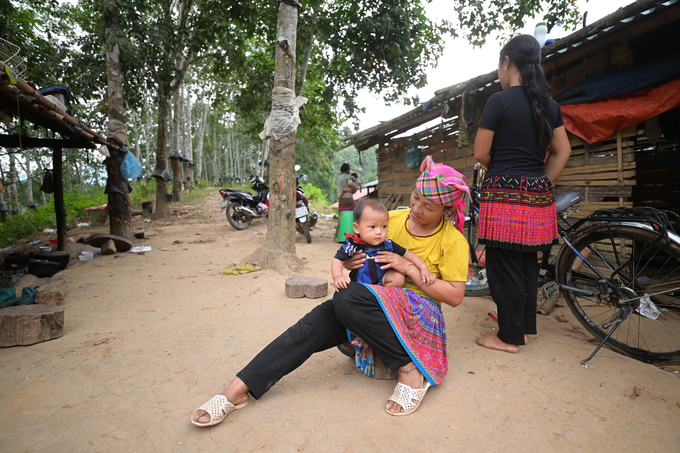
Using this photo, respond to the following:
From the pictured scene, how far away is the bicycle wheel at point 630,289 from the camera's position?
2166 mm

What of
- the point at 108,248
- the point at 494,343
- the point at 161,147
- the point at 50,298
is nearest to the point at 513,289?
the point at 494,343

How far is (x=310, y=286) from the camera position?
11.8ft

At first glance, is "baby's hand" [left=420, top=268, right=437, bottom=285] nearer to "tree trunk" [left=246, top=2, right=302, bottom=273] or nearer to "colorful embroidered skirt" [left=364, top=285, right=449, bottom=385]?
"colorful embroidered skirt" [left=364, top=285, right=449, bottom=385]

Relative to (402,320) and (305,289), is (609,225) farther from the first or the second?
(305,289)

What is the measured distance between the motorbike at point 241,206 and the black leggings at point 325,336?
23.1 ft

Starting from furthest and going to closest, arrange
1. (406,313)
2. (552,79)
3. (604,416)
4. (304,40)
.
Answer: (304,40)
(552,79)
(406,313)
(604,416)

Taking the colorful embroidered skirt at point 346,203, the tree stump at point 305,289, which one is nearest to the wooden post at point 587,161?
the tree stump at point 305,289

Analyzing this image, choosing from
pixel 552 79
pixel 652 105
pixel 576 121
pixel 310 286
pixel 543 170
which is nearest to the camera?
pixel 543 170

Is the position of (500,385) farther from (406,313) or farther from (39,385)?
(39,385)

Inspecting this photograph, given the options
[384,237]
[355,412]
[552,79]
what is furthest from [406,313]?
[552,79]

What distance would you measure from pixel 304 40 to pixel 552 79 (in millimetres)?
5914

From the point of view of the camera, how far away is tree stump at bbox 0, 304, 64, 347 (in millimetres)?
2398

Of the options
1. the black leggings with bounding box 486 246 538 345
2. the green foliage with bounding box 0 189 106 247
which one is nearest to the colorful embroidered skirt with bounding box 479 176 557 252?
the black leggings with bounding box 486 246 538 345

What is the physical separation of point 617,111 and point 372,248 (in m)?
3.45
